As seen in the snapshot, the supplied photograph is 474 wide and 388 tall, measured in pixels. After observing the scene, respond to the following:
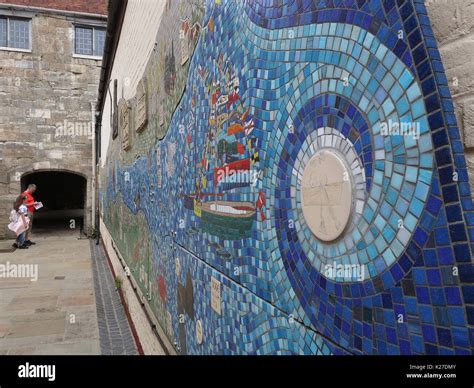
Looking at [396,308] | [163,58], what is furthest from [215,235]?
[163,58]

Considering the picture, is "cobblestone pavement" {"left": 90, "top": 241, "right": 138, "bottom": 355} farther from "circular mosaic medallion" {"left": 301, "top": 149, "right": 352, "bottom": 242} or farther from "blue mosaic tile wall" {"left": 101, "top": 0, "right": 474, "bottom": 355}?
"circular mosaic medallion" {"left": 301, "top": 149, "right": 352, "bottom": 242}

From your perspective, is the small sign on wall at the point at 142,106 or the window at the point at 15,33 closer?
the small sign on wall at the point at 142,106

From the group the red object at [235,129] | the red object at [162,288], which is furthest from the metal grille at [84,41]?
the red object at [235,129]

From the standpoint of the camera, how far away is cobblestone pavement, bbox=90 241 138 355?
14.3 feet

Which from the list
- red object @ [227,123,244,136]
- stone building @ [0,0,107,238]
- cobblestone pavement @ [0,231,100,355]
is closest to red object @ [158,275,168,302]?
cobblestone pavement @ [0,231,100,355]

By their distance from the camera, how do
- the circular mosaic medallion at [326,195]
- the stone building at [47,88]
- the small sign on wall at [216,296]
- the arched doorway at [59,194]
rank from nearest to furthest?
the circular mosaic medallion at [326,195], the small sign on wall at [216,296], the stone building at [47,88], the arched doorway at [59,194]

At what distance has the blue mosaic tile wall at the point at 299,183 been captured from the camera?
2.46 ft

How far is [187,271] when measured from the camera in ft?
7.64

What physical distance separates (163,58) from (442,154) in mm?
2613

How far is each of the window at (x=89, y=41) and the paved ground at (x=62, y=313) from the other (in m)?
7.48

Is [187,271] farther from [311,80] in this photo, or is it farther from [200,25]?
[311,80]

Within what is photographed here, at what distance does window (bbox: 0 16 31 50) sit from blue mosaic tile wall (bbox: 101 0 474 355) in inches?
532

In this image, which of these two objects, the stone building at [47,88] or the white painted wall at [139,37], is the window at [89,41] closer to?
the stone building at [47,88]

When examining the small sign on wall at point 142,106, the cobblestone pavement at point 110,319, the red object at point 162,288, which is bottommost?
the cobblestone pavement at point 110,319
